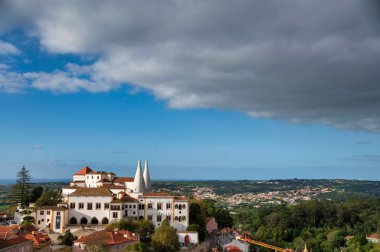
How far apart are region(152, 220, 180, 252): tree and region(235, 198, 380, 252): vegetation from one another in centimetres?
3420

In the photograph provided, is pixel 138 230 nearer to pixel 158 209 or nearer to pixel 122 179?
pixel 158 209

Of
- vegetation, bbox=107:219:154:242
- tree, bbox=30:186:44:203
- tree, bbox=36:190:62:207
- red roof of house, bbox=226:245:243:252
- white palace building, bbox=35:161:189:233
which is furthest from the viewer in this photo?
tree, bbox=30:186:44:203

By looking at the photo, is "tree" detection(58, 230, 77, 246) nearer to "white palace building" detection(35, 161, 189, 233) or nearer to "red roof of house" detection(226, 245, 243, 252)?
"white palace building" detection(35, 161, 189, 233)

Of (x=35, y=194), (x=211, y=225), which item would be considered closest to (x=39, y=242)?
(x=35, y=194)

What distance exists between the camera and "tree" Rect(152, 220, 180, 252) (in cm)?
3722

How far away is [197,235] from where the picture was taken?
42406 mm

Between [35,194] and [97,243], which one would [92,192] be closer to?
[97,243]

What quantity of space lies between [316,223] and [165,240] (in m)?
56.1

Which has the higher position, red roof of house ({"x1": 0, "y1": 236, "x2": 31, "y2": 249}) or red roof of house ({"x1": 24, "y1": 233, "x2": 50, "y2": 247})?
red roof of house ({"x1": 0, "y1": 236, "x2": 31, "y2": 249})

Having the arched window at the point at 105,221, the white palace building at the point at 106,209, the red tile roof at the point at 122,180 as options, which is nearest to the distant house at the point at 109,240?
the white palace building at the point at 106,209

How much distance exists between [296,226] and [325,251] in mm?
16072

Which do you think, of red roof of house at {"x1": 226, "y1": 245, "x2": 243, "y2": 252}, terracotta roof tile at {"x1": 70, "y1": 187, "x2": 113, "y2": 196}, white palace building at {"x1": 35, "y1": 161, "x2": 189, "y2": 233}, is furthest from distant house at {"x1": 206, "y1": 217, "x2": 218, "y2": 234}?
terracotta roof tile at {"x1": 70, "y1": 187, "x2": 113, "y2": 196}

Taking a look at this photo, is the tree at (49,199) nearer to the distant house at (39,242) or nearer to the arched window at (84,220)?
the arched window at (84,220)

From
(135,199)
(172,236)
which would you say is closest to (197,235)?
(172,236)
